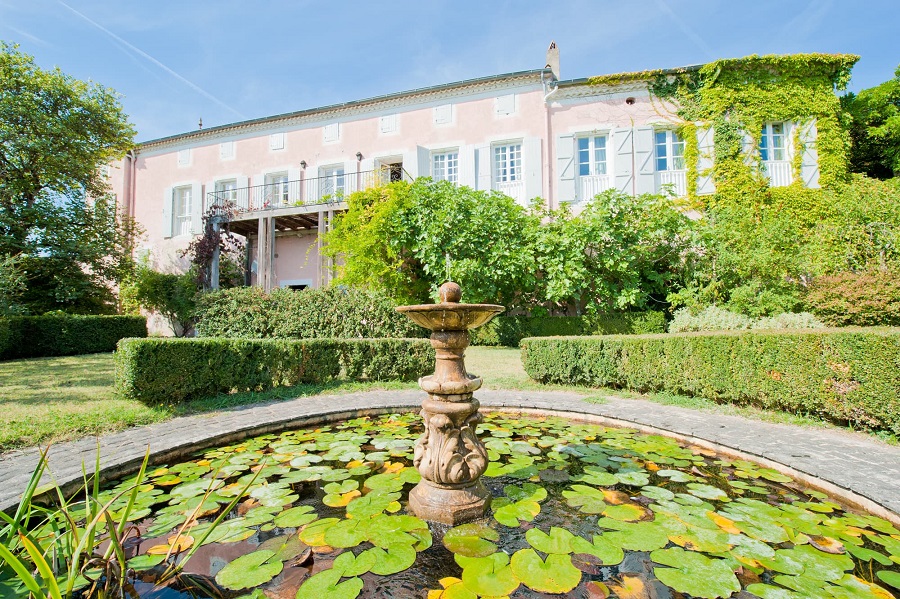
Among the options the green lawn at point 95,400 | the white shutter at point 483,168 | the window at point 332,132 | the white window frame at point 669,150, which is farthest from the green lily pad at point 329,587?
the window at point 332,132

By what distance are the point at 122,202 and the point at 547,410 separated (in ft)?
71.5

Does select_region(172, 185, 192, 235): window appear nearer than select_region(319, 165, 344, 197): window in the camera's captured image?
No

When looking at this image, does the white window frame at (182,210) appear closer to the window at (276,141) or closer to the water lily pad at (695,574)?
the window at (276,141)

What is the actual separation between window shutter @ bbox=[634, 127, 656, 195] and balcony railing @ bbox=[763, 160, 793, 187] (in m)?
3.25

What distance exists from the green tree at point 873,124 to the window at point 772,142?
422 centimetres

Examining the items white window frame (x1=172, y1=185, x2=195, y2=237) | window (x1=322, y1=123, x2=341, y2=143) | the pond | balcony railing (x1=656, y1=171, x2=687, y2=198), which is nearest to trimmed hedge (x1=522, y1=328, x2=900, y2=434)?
the pond

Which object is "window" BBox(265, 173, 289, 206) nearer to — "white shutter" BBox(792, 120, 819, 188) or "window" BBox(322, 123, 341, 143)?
"window" BBox(322, 123, 341, 143)

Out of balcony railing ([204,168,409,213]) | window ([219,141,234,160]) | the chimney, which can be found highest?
the chimney

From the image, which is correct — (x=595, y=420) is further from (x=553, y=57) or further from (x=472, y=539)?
(x=553, y=57)

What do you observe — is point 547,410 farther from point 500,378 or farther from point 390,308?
point 390,308

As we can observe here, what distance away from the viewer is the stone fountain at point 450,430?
270cm

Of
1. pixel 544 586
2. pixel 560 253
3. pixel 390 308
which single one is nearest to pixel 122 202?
pixel 390 308

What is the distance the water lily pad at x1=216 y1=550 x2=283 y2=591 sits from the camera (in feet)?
6.32

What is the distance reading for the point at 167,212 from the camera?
58.1 ft
